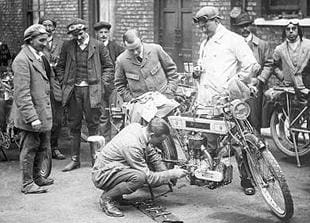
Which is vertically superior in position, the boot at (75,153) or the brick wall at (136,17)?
the brick wall at (136,17)

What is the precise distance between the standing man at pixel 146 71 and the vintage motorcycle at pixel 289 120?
1.70 meters

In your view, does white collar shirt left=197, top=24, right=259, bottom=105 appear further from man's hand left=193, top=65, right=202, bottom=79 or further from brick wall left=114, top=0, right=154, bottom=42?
brick wall left=114, top=0, right=154, bottom=42

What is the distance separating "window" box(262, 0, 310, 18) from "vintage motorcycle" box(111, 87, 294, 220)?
4160 millimetres

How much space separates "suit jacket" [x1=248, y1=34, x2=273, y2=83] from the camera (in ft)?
28.6

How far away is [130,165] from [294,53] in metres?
3.27

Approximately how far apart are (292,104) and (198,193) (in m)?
2.20

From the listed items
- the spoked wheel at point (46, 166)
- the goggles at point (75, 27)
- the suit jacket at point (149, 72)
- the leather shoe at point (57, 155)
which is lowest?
the leather shoe at point (57, 155)

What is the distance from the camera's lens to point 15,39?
17594mm

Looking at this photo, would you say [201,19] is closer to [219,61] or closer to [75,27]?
[219,61]

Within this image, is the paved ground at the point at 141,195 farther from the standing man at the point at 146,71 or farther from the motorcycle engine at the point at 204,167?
the standing man at the point at 146,71

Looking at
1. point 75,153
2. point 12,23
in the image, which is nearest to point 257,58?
point 75,153

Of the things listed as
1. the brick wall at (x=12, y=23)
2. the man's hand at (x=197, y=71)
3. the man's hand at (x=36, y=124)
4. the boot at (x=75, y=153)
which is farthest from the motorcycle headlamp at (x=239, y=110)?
the brick wall at (x=12, y=23)

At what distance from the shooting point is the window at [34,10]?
16391 millimetres

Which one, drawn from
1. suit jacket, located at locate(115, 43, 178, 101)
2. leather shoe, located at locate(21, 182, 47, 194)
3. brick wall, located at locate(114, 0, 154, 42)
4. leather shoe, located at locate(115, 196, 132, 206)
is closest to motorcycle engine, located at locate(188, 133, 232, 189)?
leather shoe, located at locate(115, 196, 132, 206)
